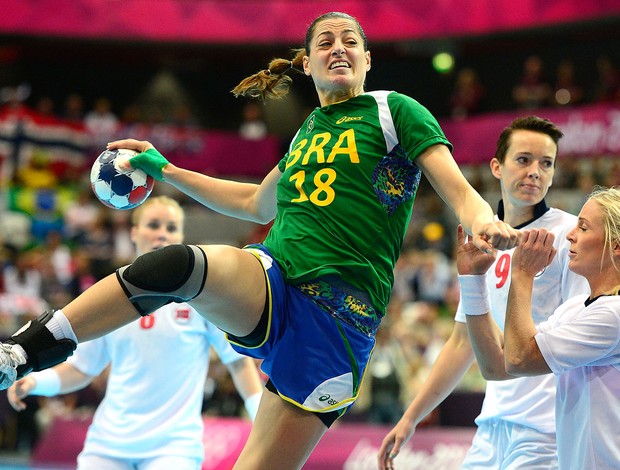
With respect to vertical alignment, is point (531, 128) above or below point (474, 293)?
above

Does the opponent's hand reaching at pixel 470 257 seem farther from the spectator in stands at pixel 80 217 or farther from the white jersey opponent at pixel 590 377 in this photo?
the spectator in stands at pixel 80 217

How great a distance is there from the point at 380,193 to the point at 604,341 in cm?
98

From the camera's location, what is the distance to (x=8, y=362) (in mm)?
2830

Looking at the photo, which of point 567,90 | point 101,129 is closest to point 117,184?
point 567,90

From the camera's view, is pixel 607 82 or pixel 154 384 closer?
pixel 154 384

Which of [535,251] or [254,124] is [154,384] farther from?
[254,124]

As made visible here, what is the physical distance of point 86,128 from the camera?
17.7 metres

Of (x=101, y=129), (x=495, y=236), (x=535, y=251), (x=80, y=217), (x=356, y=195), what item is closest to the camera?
(x=495, y=236)

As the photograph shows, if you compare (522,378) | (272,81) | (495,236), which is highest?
(272,81)

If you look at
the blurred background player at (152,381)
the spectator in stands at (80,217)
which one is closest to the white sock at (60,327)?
the blurred background player at (152,381)

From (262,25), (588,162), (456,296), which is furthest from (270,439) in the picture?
(262,25)

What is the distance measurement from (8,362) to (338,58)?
1.74 m

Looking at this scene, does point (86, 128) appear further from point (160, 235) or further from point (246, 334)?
point (246, 334)

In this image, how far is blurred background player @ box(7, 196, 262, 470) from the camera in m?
4.65
